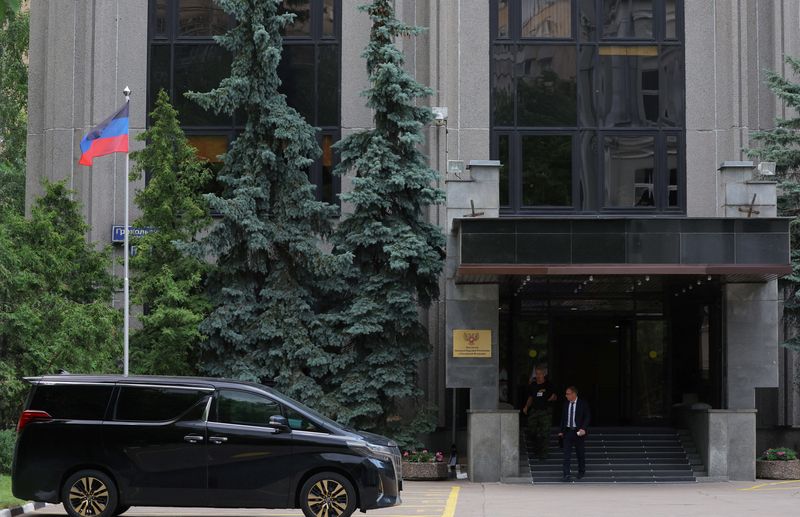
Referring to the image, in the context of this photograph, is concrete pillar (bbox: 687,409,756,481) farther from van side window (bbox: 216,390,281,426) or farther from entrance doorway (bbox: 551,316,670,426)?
van side window (bbox: 216,390,281,426)

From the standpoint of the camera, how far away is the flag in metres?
24.3

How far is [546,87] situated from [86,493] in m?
16.6

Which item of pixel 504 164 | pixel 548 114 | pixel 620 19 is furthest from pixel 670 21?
pixel 504 164

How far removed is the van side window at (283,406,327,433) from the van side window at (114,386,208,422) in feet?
3.82

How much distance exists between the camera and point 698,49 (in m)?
29.8

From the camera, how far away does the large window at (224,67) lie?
1161 inches

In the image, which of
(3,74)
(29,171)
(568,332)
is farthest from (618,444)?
(3,74)

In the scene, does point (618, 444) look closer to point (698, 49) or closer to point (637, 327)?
point (637, 327)

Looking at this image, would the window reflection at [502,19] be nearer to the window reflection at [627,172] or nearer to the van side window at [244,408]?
the window reflection at [627,172]

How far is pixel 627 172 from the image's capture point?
29.7 meters

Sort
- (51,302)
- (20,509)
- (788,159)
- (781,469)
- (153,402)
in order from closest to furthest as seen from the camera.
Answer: (153,402) < (20,509) < (51,302) < (781,469) < (788,159)

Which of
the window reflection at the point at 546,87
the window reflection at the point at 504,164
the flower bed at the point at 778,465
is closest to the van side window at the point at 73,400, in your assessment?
the window reflection at the point at 504,164

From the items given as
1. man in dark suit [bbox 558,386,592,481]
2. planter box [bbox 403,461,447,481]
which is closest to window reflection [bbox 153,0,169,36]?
planter box [bbox 403,461,447,481]

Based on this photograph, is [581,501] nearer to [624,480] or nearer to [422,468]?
[624,480]
